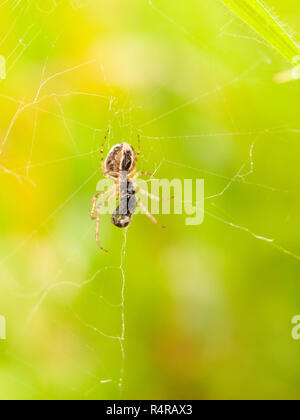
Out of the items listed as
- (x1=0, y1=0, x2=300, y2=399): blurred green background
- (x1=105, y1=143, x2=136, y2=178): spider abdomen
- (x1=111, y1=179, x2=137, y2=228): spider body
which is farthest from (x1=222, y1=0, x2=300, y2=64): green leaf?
(x1=111, y1=179, x2=137, y2=228): spider body

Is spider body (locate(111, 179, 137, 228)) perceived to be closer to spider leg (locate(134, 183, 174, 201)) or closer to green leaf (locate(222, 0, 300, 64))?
spider leg (locate(134, 183, 174, 201))

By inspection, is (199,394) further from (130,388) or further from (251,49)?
(251,49)

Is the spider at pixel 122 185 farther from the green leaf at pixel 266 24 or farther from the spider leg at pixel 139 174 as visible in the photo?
the green leaf at pixel 266 24

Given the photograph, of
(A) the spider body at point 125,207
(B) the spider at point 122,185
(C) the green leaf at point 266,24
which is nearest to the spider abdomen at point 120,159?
(B) the spider at point 122,185

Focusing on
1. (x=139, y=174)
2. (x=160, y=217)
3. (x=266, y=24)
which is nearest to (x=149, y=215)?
(x=160, y=217)

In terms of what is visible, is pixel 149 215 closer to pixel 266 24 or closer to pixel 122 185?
pixel 122 185

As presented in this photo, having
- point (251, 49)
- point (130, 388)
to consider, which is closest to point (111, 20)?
point (251, 49)

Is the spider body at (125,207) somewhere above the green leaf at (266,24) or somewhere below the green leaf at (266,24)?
above
